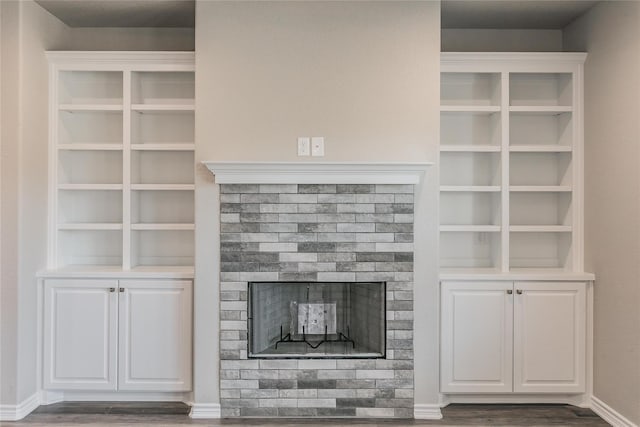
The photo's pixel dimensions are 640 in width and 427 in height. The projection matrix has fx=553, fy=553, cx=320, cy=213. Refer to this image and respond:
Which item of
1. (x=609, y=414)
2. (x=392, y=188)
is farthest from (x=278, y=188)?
(x=609, y=414)

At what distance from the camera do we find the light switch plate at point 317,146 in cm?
341

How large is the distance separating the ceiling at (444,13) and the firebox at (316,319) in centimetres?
186

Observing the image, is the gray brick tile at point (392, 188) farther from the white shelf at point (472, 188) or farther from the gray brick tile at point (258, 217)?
the gray brick tile at point (258, 217)

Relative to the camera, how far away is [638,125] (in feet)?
10.1

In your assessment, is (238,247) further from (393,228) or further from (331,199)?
(393,228)

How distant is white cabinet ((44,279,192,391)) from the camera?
355cm

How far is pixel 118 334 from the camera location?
356 cm

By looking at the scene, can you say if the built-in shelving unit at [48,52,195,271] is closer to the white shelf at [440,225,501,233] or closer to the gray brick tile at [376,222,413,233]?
the gray brick tile at [376,222,413,233]

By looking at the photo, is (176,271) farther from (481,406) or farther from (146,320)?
(481,406)

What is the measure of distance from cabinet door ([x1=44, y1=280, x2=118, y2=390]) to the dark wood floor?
0.17 meters

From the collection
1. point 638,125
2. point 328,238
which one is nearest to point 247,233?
point 328,238

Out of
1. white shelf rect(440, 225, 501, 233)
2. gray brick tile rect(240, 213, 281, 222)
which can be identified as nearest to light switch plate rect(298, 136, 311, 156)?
gray brick tile rect(240, 213, 281, 222)

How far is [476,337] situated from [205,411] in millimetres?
1775

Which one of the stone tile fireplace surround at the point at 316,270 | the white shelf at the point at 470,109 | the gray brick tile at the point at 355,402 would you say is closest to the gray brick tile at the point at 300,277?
the stone tile fireplace surround at the point at 316,270
